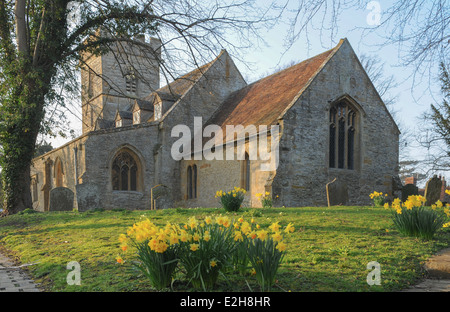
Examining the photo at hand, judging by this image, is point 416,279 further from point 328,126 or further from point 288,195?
point 328,126

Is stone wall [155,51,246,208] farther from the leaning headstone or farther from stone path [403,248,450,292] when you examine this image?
stone path [403,248,450,292]

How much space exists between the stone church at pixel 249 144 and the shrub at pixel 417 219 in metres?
7.47

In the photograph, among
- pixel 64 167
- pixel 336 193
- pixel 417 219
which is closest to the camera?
pixel 417 219

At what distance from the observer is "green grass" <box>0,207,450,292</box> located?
4008mm

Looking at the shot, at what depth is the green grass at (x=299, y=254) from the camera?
158 inches

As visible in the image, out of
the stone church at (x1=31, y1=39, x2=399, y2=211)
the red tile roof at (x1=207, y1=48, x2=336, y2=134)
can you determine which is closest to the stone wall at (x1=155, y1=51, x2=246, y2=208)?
the stone church at (x1=31, y1=39, x2=399, y2=211)

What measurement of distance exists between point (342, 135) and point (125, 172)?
1182 centimetres

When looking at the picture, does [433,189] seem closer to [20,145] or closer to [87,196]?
[87,196]

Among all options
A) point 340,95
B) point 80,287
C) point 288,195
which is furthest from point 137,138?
point 80,287

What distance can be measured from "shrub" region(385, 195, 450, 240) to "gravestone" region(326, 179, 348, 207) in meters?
6.16

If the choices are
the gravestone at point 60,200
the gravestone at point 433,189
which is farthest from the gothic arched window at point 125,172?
the gravestone at point 433,189

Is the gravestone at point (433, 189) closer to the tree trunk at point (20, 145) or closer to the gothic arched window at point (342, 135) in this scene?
the gothic arched window at point (342, 135)

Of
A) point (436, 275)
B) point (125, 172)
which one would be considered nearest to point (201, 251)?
point (436, 275)

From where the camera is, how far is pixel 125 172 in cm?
1955
